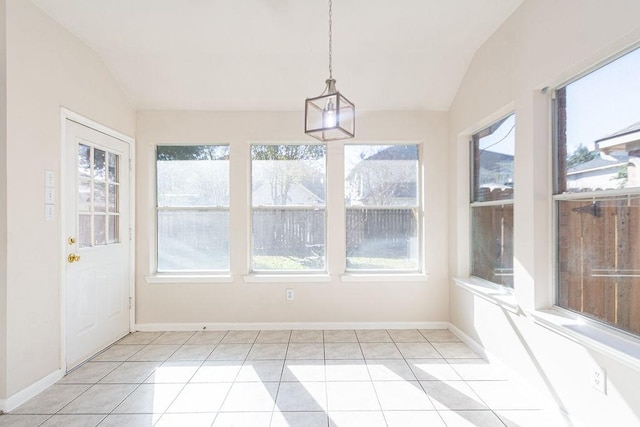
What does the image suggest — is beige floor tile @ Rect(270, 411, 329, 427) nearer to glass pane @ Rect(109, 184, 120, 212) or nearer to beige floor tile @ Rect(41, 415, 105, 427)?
beige floor tile @ Rect(41, 415, 105, 427)

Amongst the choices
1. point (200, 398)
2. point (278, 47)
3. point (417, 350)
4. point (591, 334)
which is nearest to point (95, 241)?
point (200, 398)

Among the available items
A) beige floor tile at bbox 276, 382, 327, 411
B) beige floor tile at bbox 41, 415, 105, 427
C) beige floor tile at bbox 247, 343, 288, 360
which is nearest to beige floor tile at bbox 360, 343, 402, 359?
beige floor tile at bbox 276, 382, 327, 411

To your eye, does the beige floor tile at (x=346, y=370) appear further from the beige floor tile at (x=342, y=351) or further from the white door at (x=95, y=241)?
the white door at (x=95, y=241)

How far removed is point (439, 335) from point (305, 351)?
1.43 m

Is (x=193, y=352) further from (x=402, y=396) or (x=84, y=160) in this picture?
(x=84, y=160)

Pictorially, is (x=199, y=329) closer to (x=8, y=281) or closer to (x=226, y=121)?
(x=8, y=281)

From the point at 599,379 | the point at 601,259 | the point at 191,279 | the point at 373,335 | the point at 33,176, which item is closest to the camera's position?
the point at 599,379

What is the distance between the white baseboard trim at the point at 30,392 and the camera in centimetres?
194

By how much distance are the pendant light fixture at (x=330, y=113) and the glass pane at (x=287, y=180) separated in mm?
1397

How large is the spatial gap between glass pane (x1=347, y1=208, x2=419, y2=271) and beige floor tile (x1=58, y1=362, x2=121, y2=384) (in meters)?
2.38

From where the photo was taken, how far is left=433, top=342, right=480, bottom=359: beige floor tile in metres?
2.65

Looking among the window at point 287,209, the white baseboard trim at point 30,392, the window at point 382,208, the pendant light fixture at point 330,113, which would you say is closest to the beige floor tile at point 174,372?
the white baseboard trim at point 30,392

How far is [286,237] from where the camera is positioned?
11.1 feet

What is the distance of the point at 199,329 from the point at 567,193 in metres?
3.49
